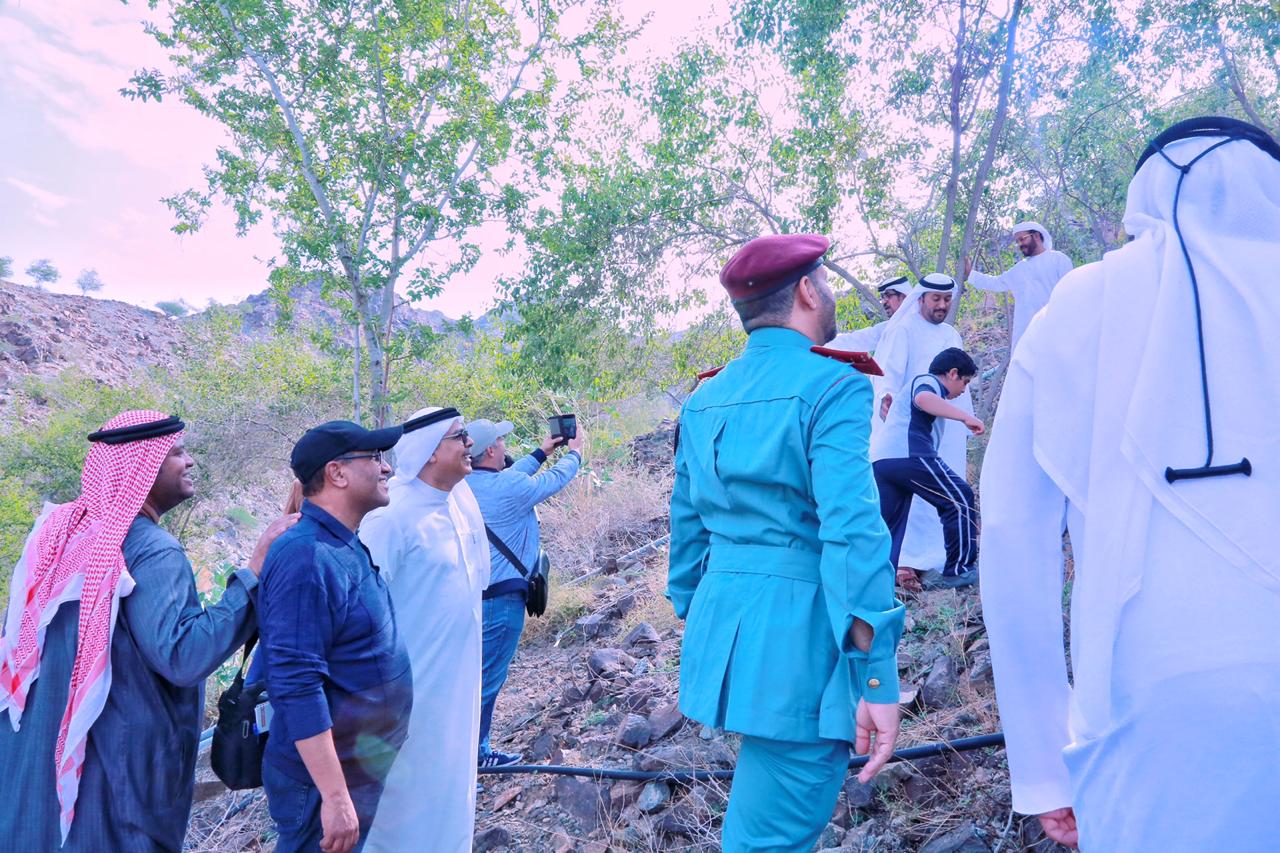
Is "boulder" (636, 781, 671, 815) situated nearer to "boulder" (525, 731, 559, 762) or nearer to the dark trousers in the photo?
"boulder" (525, 731, 559, 762)

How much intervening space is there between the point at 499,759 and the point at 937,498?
282 centimetres

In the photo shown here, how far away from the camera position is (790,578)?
1964 mm

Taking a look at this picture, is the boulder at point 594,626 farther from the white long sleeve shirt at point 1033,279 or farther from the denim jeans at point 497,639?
the white long sleeve shirt at point 1033,279

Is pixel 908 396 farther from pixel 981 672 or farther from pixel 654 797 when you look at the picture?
pixel 654 797

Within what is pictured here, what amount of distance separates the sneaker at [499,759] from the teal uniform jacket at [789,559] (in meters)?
3.29

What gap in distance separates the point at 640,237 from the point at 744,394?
687cm

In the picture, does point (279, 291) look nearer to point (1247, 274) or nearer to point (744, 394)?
point (744, 394)

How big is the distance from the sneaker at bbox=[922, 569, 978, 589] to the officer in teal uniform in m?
3.37

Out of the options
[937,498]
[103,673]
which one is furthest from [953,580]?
[103,673]

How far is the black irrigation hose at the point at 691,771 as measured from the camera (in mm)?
3156

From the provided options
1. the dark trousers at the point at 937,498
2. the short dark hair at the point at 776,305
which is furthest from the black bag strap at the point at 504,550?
the short dark hair at the point at 776,305

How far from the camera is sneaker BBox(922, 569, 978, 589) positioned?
5.09 metres

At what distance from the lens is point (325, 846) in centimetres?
242

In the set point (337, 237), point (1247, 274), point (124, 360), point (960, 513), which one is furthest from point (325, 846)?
point (124, 360)
